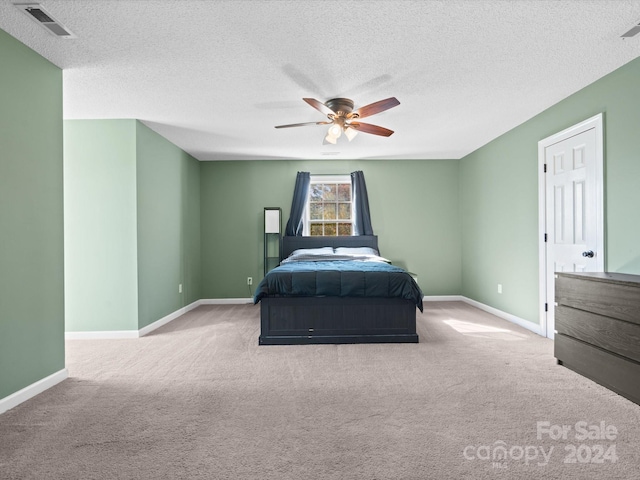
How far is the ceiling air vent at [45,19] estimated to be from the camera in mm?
2301

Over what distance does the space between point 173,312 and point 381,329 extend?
2.93 m

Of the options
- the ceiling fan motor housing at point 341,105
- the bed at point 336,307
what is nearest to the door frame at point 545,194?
the bed at point 336,307

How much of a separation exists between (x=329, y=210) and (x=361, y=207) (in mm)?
558

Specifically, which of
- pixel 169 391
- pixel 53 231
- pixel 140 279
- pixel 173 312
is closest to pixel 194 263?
pixel 173 312

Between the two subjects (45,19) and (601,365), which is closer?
(45,19)

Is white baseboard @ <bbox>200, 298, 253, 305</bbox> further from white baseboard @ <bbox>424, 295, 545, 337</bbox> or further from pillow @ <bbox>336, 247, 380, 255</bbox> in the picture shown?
white baseboard @ <bbox>424, 295, 545, 337</bbox>

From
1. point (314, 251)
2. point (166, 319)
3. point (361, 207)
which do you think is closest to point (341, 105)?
point (314, 251)

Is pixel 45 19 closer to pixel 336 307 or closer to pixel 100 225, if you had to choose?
pixel 100 225

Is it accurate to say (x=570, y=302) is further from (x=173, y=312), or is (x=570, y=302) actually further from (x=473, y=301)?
(x=173, y=312)

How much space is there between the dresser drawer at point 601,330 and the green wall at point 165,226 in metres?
4.09

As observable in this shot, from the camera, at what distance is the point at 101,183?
437 centimetres

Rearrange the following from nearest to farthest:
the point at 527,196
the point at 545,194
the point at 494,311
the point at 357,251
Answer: the point at 545,194, the point at 527,196, the point at 494,311, the point at 357,251

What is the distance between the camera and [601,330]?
276cm

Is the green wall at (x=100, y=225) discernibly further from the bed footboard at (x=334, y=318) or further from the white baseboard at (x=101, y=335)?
the bed footboard at (x=334, y=318)
